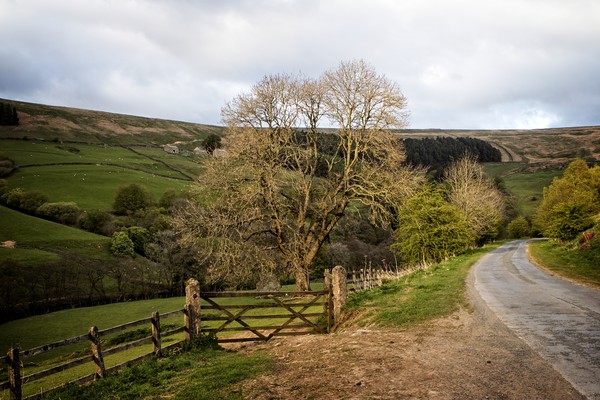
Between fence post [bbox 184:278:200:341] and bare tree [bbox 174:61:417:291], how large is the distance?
29.2ft

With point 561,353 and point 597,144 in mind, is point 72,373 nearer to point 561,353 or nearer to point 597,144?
point 561,353

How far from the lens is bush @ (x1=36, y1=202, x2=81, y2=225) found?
72.6m

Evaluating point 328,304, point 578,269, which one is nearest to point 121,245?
point 328,304

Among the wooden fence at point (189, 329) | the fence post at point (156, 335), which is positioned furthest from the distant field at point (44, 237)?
the fence post at point (156, 335)

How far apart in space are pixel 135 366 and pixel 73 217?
75.2 metres

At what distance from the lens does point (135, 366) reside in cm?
1042

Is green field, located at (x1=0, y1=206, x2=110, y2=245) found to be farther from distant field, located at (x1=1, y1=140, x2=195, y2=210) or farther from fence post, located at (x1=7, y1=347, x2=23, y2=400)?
fence post, located at (x1=7, y1=347, x2=23, y2=400)

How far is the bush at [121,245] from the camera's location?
6133 centimetres

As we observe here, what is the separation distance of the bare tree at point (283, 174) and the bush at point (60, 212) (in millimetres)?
62293

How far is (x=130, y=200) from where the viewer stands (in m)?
82.4

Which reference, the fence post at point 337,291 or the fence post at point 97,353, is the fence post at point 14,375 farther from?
the fence post at point 337,291

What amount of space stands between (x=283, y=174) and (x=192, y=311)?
13.2m

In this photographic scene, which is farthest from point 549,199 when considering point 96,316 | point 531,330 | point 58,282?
point 58,282

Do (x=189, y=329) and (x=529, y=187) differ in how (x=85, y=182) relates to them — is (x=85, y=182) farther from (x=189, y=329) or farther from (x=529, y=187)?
(x=529, y=187)
